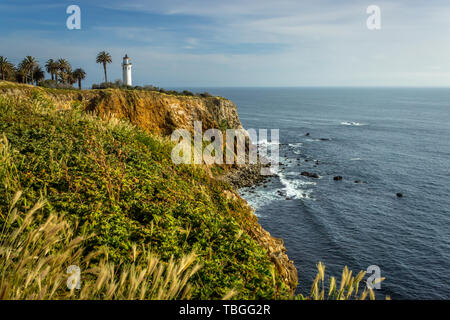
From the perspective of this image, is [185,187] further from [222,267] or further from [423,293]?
[423,293]

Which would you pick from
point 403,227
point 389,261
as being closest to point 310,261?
point 389,261

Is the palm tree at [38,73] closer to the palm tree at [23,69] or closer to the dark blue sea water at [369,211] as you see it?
the palm tree at [23,69]

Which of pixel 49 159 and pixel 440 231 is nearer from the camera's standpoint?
pixel 49 159

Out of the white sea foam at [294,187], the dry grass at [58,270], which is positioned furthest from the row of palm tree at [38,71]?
the dry grass at [58,270]

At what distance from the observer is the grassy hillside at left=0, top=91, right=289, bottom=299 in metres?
5.80

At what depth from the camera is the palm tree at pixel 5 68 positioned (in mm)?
53034

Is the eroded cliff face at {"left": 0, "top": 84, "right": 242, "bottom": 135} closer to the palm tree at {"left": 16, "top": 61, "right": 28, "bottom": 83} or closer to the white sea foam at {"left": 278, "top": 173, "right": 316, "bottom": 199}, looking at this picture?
the white sea foam at {"left": 278, "top": 173, "right": 316, "bottom": 199}

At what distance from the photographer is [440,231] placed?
3338 cm

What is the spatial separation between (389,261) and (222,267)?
28.2 metres

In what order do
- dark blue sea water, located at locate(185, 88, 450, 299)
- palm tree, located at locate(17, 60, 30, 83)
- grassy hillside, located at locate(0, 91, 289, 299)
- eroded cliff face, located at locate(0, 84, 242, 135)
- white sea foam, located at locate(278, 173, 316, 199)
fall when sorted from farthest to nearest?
palm tree, located at locate(17, 60, 30, 83)
white sea foam, located at locate(278, 173, 316, 199)
eroded cliff face, located at locate(0, 84, 242, 135)
dark blue sea water, located at locate(185, 88, 450, 299)
grassy hillside, located at locate(0, 91, 289, 299)

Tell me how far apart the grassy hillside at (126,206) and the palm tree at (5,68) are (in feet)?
176

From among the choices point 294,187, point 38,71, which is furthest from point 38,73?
point 294,187

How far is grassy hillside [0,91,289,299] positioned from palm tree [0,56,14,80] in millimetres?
53571

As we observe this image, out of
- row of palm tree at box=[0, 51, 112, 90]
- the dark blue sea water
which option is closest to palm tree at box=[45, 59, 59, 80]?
row of palm tree at box=[0, 51, 112, 90]
